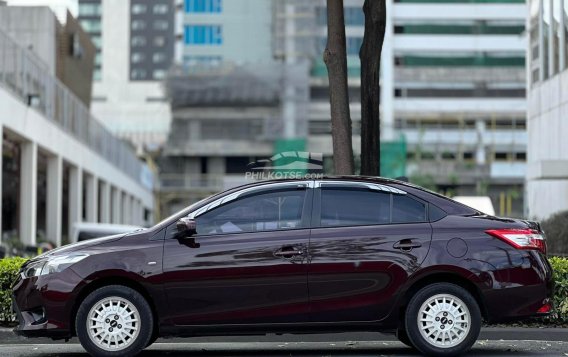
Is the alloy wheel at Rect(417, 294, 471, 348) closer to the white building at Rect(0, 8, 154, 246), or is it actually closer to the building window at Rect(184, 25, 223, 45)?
the white building at Rect(0, 8, 154, 246)

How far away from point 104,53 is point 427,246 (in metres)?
131

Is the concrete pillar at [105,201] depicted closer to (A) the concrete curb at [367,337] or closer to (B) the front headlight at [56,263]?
(A) the concrete curb at [367,337]

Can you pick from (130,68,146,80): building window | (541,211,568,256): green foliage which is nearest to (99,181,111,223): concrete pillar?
(541,211,568,256): green foliage

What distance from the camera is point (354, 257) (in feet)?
30.9

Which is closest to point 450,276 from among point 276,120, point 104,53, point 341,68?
point 341,68

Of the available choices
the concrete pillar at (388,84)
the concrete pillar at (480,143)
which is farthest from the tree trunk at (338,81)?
the concrete pillar at (480,143)

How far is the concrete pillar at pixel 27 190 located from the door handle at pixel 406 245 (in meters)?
26.2

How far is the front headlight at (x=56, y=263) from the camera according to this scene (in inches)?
371

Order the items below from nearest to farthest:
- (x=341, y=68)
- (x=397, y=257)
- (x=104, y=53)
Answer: (x=397, y=257)
(x=341, y=68)
(x=104, y=53)

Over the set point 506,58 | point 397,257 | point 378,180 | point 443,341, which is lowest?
point 443,341

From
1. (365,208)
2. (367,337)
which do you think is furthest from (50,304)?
(367,337)

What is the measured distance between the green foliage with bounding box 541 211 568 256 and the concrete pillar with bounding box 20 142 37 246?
19.0m

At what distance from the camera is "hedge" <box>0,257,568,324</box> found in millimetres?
12148

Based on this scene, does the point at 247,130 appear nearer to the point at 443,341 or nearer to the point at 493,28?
the point at 493,28
